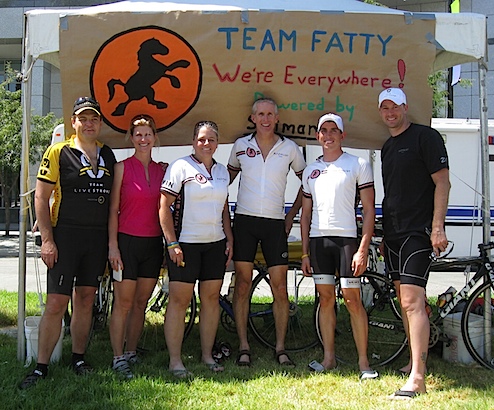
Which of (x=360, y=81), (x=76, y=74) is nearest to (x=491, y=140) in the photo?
(x=360, y=81)

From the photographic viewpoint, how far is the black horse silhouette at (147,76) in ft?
15.4

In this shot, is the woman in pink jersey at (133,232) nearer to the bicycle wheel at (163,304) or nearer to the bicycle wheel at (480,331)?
the bicycle wheel at (163,304)

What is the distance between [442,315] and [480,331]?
33 cm

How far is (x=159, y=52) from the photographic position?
185 inches

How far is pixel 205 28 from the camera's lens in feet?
15.5

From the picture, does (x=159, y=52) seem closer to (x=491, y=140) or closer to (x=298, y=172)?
(x=298, y=172)

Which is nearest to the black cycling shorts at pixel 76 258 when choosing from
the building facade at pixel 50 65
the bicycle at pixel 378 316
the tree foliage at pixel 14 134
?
the bicycle at pixel 378 316

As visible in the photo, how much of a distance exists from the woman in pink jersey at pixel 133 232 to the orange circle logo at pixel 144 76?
422 millimetres

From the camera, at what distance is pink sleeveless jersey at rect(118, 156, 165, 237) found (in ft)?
14.0

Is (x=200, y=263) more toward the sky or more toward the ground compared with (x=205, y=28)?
more toward the ground

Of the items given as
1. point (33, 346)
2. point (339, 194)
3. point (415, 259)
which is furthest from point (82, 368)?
point (415, 259)

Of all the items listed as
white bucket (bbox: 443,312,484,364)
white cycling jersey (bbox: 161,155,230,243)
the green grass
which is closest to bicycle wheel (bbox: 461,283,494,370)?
white bucket (bbox: 443,312,484,364)

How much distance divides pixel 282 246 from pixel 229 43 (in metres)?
1.78

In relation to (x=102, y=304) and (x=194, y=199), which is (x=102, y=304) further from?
(x=194, y=199)
